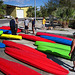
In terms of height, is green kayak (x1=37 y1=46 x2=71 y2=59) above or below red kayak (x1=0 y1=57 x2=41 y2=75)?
above

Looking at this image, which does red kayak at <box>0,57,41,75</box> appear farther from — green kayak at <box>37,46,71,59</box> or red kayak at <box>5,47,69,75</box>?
green kayak at <box>37,46,71,59</box>

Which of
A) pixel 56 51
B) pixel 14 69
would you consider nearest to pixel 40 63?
pixel 14 69

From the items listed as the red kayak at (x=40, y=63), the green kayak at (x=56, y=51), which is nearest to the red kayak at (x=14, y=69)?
the red kayak at (x=40, y=63)

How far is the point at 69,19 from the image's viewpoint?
1734 centimetres

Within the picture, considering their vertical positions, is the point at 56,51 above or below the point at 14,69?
above

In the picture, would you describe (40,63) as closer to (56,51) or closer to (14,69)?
(14,69)

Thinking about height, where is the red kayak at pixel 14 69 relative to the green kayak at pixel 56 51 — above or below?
below

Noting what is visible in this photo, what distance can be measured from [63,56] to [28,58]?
1903mm

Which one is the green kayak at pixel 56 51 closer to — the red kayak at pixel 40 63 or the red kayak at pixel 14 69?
the red kayak at pixel 40 63

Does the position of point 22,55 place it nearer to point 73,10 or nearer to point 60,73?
point 60,73

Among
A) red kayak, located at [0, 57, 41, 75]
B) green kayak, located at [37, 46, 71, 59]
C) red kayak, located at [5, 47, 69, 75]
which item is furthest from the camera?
green kayak, located at [37, 46, 71, 59]

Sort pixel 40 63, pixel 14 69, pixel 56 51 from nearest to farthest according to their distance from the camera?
pixel 14 69 < pixel 40 63 < pixel 56 51

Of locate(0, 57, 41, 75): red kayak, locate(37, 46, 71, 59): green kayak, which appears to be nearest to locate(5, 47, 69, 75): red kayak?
locate(0, 57, 41, 75): red kayak

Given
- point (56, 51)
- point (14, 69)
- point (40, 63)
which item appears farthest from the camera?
point (56, 51)
